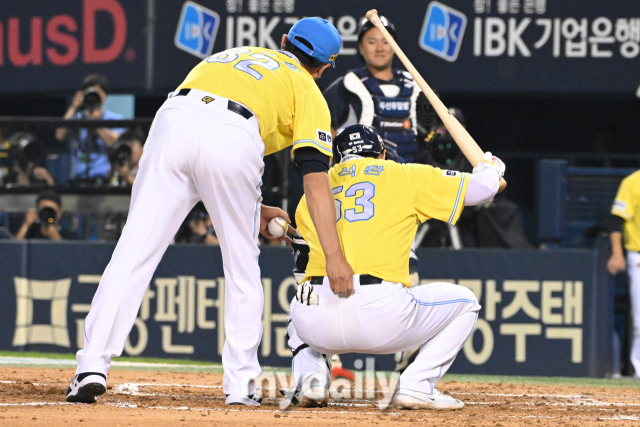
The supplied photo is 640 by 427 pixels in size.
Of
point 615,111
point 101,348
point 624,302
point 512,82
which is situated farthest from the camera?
point 615,111

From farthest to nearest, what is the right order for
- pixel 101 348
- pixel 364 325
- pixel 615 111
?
1. pixel 615 111
2. pixel 364 325
3. pixel 101 348

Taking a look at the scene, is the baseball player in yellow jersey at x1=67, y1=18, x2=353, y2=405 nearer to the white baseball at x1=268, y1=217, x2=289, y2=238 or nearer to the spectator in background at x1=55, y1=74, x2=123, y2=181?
the white baseball at x1=268, y1=217, x2=289, y2=238

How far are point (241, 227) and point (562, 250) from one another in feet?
13.0

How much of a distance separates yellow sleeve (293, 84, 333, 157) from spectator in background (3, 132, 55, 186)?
465cm

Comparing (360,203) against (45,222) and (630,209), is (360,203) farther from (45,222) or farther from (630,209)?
(45,222)

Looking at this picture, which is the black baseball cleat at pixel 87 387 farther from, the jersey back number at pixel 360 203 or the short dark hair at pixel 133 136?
the short dark hair at pixel 133 136

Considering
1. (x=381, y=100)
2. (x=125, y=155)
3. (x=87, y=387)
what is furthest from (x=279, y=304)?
(x=87, y=387)

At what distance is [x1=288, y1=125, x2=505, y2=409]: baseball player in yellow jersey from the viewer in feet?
14.4

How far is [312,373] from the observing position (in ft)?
15.2

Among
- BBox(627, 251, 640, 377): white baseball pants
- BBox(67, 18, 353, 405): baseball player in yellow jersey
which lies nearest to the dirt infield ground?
BBox(67, 18, 353, 405): baseball player in yellow jersey

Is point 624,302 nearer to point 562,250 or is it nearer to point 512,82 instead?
point 562,250

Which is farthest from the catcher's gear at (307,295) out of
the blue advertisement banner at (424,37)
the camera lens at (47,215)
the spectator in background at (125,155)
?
the blue advertisement banner at (424,37)

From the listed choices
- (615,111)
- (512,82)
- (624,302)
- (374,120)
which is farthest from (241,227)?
(615,111)

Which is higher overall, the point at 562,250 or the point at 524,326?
the point at 562,250
